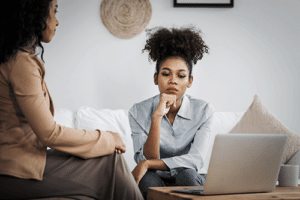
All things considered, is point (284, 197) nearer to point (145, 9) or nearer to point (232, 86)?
point (232, 86)

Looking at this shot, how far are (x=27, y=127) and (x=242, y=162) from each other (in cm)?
75

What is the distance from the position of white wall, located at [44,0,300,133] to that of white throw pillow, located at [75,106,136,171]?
33 cm

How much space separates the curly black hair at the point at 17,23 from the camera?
3.35ft

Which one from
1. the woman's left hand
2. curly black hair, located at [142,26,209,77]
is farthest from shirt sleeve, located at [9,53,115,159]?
curly black hair, located at [142,26,209,77]

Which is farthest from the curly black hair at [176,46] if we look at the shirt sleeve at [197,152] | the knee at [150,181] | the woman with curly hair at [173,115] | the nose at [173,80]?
the knee at [150,181]

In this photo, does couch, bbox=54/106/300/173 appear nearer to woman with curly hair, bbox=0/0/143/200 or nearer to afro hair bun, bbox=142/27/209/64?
afro hair bun, bbox=142/27/209/64

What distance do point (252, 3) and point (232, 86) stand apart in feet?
2.40

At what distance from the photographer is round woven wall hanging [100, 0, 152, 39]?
2.38 meters

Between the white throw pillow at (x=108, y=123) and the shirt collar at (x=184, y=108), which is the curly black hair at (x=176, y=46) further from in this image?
the white throw pillow at (x=108, y=123)

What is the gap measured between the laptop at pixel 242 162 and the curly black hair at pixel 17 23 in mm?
738

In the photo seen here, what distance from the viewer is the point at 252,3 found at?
2.56 metres

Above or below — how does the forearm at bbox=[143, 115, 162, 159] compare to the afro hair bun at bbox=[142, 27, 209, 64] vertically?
below

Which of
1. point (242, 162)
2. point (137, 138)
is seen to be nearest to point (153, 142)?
point (137, 138)

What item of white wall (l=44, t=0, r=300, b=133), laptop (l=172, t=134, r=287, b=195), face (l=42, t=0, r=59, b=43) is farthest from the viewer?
white wall (l=44, t=0, r=300, b=133)
